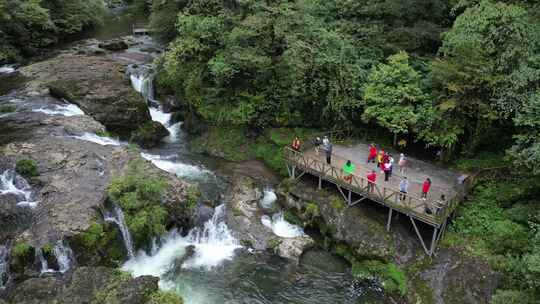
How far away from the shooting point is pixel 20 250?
53.9 feet

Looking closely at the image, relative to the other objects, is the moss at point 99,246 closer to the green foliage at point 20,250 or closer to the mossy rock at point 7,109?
the green foliage at point 20,250

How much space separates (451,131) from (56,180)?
19.6m

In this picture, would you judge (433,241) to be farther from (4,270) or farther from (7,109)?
(7,109)

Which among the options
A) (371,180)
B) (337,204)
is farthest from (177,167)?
(371,180)

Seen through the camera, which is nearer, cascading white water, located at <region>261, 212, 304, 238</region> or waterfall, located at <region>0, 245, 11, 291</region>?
waterfall, located at <region>0, 245, 11, 291</region>

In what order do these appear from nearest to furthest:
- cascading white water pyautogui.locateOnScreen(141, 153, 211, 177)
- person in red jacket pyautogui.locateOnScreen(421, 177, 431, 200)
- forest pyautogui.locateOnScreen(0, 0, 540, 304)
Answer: forest pyautogui.locateOnScreen(0, 0, 540, 304), person in red jacket pyautogui.locateOnScreen(421, 177, 431, 200), cascading white water pyautogui.locateOnScreen(141, 153, 211, 177)

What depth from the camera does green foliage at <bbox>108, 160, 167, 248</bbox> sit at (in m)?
19.2

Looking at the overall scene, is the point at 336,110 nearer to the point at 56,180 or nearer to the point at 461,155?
the point at 461,155

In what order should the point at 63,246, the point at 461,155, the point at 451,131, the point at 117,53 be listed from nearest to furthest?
1. the point at 63,246
2. the point at 451,131
3. the point at 461,155
4. the point at 117,53

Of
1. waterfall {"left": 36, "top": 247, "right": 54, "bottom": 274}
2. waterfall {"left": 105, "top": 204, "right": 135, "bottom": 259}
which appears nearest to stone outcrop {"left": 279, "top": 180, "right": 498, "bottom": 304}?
waterfall {"left": 105, "top": 204, "right": 135, "bottom": 259}

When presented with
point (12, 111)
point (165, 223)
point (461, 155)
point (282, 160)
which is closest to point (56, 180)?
point (165, 223)

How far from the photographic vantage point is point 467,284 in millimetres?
17812

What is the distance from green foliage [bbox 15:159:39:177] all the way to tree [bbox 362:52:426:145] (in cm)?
1716

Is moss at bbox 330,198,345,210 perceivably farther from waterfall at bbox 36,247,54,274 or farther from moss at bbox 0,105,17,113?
moss at bbox 0,105,17,113
